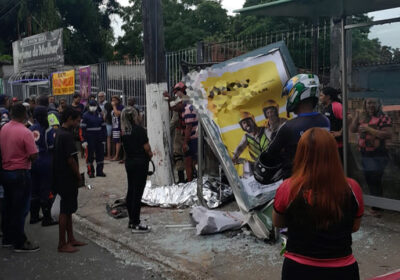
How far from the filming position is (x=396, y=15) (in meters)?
Answer: 6.42

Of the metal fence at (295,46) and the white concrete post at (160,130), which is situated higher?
the metal fence at (295,46)

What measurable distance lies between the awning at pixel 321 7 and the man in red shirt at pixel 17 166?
3328 mm

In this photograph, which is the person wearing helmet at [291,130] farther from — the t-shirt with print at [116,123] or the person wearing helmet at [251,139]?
the t-shirt with print at [116,123]

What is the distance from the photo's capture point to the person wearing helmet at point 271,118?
6105 millimetres

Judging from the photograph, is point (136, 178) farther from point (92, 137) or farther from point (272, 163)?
point (92, 137)

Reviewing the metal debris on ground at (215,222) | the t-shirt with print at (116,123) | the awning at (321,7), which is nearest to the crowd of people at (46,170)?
the metal debris on ground at (215,222)

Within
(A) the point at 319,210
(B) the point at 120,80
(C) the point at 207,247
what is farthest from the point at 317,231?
(B) the point at 120,80

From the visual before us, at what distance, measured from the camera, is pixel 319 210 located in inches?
92.1

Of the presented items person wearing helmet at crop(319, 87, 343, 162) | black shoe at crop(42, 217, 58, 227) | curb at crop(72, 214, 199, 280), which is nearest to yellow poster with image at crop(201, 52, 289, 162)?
person wearing helmet at crop(319, 87, 343, 162)

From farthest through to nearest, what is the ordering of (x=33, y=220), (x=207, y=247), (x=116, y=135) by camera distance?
(x=116, y=135) < (x=33, y=220) < (x=207, y=247)

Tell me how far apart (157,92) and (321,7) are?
129 inches

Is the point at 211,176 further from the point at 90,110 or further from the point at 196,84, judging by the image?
the point at 90,110

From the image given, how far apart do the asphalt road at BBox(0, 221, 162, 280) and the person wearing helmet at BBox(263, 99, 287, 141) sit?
2362 mm

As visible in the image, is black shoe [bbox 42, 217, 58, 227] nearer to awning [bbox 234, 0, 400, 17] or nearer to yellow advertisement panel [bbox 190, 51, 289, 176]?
yellow advertisement panel [bbox 190, 51, 289, 176]
